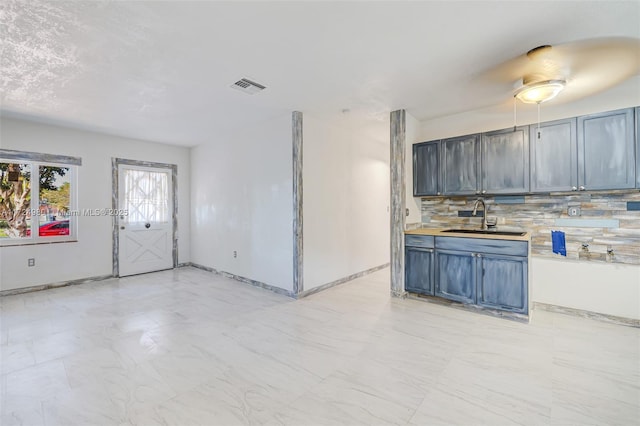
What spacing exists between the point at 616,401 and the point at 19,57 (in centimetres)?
549

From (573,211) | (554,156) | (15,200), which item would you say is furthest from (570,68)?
(15,200)

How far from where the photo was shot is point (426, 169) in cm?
414

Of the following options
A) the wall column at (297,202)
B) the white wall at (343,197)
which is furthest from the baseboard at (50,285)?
the white wall at (343,197)

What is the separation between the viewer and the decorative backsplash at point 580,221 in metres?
3.15

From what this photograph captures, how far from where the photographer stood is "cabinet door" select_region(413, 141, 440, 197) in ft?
13.3

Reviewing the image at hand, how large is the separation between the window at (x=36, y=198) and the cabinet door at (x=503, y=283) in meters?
6.50

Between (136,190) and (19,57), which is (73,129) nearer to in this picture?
(136,190)

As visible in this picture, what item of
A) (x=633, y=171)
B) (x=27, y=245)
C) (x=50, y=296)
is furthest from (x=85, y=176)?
(x=633, y=171)

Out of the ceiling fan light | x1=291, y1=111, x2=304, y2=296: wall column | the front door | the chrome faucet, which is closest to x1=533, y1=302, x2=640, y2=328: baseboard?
the chrome faucet

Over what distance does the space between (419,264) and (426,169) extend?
4.62ft

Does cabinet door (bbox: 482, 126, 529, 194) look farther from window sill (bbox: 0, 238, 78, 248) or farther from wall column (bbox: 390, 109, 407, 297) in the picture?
window sill (bbox: 0, 238, 78, 248)

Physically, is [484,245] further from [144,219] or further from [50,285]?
[50,285]

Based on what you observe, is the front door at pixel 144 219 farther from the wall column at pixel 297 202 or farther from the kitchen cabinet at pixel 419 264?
the kitchen cabinet at pixel 419 264

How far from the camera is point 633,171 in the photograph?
287cm
